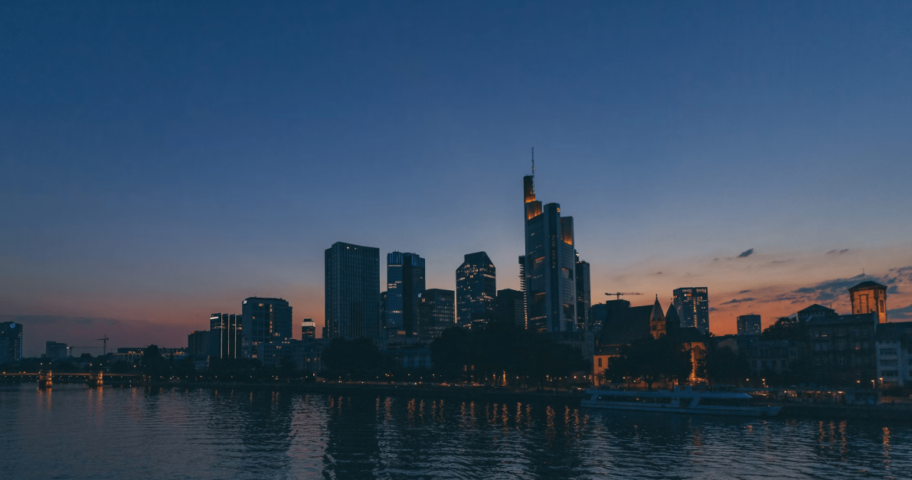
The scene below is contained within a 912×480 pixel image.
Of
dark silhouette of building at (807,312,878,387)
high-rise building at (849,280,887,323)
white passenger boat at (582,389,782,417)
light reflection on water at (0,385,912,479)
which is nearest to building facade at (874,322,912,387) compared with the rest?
dark silhouette of building at (807,312,878,387)

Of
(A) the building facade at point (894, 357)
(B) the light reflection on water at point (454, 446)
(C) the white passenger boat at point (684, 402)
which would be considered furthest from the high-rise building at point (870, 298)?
(B) the light reflection on water at point (454, 446)

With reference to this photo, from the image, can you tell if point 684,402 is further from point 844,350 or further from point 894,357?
point 894,357

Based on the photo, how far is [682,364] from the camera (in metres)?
147

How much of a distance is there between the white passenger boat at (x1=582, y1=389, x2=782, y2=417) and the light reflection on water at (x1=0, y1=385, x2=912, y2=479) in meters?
5.50

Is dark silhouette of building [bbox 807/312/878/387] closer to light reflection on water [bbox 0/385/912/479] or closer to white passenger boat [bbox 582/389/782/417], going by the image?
white passenger boat [bbox 582/389/782/417]

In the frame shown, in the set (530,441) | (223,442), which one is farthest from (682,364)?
(223,442)

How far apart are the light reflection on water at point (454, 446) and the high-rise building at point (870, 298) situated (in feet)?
383

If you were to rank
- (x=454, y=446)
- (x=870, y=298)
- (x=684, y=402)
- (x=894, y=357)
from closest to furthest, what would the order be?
(x=454, y=446)
(x=684, y=402)
(x=894, y=357)
(x=870, y=298)

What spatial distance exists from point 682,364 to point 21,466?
409 feet

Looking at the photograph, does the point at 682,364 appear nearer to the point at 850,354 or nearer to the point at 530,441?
the point at 850,354

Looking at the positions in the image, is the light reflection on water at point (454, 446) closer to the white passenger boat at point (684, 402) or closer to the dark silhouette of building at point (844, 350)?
the white passenger boat at point (684, 402)

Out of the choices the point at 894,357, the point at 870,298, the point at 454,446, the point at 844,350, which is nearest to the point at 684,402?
the point at 844,350

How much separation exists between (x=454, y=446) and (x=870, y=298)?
560 feet

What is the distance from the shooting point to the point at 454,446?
7656 cm
